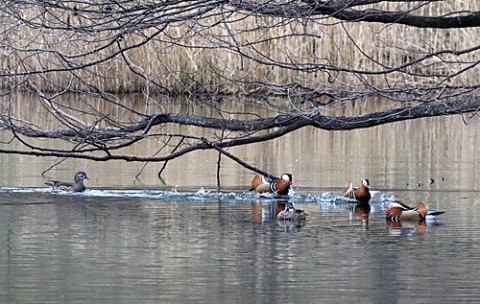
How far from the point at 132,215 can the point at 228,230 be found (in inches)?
32.8

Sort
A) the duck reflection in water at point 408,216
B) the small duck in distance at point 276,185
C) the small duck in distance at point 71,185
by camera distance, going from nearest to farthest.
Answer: the duck reflection in water at point 408,216 → the small duck in distance at point 276,185 → the small duck in distance at point 71,185

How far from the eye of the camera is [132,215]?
8.05 metres

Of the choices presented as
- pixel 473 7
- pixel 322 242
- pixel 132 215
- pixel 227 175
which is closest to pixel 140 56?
pixel 473 7

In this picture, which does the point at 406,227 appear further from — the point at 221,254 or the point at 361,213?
the point at 221,254

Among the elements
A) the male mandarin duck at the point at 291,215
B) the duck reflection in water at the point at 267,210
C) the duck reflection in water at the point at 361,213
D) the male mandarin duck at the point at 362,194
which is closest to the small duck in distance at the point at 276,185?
the duck reflection in water at the point at 267,210

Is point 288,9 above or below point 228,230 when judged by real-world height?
above

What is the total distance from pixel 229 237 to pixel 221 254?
0.57 m

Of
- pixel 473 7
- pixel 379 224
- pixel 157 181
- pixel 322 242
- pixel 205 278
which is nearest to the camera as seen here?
pixel 205 278

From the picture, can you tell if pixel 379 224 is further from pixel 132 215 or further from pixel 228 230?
pixel 132 215

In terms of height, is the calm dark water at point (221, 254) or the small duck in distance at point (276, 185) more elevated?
the small duck in distance at point (276, 185)

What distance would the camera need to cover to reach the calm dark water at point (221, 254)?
5707 mm

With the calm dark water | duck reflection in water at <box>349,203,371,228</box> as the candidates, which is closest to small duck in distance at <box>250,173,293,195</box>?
the calm dark water

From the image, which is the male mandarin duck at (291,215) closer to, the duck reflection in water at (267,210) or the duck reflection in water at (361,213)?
the duck reflection in water at (267,210)

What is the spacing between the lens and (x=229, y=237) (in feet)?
23.7
